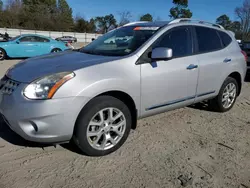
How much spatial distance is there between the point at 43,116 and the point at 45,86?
32cm

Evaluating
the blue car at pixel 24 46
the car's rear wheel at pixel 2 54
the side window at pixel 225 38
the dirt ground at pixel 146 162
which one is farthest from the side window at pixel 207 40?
the car's rear wheel at pixel 2 54

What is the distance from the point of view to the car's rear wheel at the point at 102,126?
2.91 m

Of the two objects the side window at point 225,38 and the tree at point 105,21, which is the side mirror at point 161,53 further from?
the tree at point 105,21

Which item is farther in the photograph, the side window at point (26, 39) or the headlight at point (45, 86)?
the side window at point (26, 39)

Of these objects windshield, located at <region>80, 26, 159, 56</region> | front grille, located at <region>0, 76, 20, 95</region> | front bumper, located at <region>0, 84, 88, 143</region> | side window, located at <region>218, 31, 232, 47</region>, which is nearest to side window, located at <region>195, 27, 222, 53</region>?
side window, located at <region>218, 31, 232, 47</region>

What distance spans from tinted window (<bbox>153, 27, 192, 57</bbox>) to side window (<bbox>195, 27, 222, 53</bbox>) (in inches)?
10.9

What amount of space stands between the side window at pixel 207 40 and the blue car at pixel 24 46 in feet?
34.4

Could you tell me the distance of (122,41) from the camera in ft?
12.8

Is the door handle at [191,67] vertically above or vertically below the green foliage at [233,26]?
below

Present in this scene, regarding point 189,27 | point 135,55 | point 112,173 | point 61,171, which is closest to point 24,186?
point 61,171

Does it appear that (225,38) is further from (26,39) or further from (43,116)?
(26,39)

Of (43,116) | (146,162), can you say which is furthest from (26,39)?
(146,162)

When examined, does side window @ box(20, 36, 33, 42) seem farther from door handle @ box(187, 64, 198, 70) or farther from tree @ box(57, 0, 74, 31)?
tree @ box(57, 0, 74, 31)

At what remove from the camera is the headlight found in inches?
106
